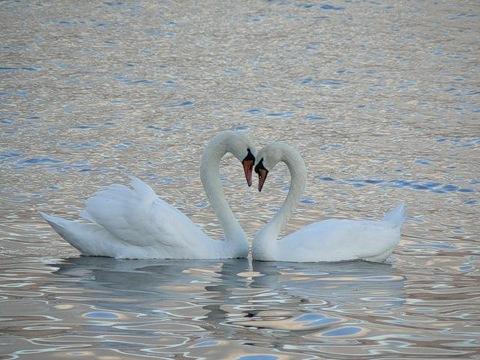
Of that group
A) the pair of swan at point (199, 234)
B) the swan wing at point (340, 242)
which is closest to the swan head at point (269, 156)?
the pair of swan at point (199, 234)

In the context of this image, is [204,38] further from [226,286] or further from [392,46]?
[226,286]

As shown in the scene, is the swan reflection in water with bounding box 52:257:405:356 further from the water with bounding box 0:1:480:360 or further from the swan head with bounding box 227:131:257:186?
the swan head with bounding box 227:131:257:186

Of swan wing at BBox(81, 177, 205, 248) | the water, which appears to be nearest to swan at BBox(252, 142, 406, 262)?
the water

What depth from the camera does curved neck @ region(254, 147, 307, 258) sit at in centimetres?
982

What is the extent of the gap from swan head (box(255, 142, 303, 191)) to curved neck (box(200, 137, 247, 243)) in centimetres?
36

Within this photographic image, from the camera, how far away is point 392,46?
861 inches

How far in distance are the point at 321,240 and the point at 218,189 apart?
1068 mm

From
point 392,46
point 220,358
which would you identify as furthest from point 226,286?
point 392,46

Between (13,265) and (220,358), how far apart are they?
286cm

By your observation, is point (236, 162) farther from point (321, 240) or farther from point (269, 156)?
point (321, 240)

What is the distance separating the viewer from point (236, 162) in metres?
14.2

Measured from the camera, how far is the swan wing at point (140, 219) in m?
9.70

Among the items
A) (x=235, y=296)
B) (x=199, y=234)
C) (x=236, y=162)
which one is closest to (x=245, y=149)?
(x=199, y=234)

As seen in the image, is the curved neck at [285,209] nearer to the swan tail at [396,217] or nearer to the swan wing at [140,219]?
the swan wing at [140,219]
